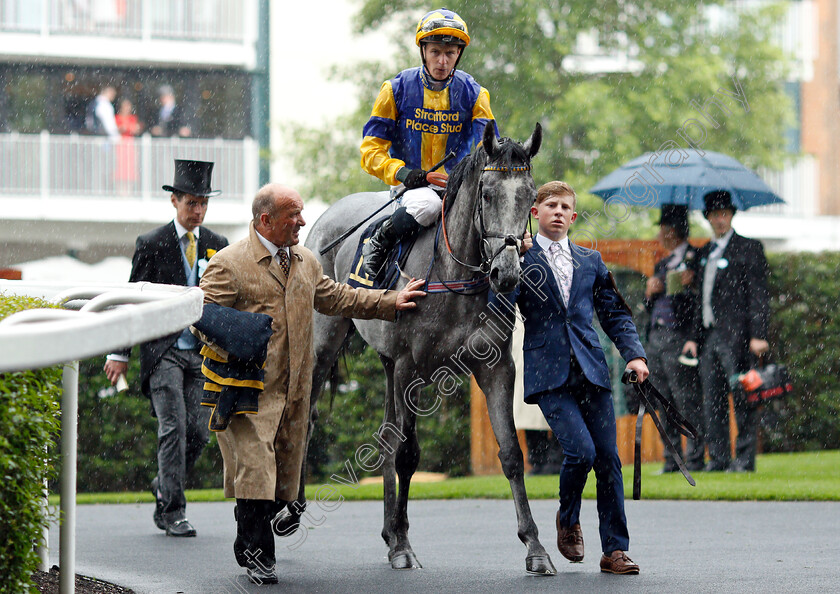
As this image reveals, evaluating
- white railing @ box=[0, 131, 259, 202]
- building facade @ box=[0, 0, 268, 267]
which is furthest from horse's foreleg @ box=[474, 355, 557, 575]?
white railing @ box=[0, 131, 259, 202]

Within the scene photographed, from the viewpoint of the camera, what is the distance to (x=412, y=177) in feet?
23.1

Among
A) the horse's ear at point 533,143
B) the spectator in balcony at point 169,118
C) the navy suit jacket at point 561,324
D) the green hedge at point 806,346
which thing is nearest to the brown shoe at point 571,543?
the navy suit jacket at point 561,324

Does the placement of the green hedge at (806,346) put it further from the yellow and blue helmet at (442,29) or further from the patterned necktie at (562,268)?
the yellow and blue helmet at (442,29)

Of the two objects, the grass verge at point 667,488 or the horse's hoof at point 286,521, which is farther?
the grass verge at point 667,488

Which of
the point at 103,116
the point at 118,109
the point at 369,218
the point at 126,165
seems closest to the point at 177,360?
the point at 369,218

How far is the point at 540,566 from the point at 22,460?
3063mm

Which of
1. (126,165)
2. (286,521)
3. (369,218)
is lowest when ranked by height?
(286,521)

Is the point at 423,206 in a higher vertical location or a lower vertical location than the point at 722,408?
higher

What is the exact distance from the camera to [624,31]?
22.0 m

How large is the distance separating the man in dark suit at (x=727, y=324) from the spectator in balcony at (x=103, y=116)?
55.2 feet

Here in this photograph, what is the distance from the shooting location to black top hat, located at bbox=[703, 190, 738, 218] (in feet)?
38.3

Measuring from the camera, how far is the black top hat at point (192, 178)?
8539 millimetres

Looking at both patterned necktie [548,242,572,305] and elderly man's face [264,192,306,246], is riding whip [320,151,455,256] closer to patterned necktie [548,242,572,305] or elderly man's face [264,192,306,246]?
patterned necktie [548,242,572,305]

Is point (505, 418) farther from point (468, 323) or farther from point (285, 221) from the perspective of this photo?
point (285, 221)
